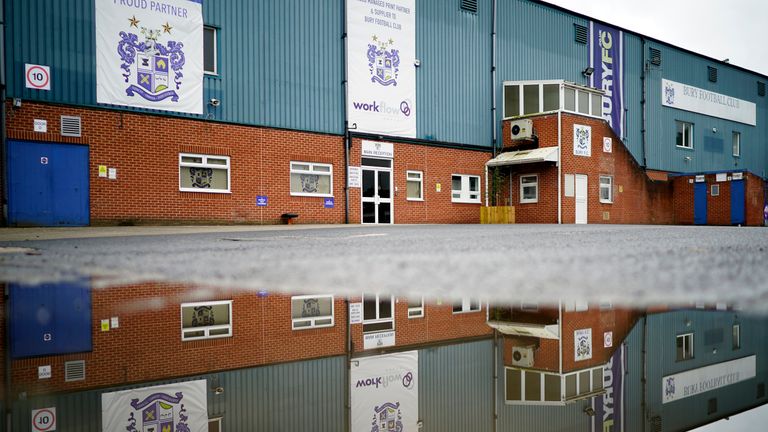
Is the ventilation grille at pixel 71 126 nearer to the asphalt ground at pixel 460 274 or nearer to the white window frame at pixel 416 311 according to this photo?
the asphalt ground at pixel 460 274

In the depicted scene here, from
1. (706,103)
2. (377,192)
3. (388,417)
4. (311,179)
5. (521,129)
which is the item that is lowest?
(388,417)

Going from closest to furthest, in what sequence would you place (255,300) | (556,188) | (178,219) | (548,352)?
(548,352), (255,300), (178,219), (556,188)

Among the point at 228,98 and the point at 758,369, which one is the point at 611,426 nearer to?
the point at 758,369

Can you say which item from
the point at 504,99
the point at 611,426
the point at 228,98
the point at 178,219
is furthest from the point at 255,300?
the point at 504,99

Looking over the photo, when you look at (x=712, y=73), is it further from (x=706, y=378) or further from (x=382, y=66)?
(x=706, y=378)

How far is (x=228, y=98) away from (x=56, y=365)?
1551 centimetres

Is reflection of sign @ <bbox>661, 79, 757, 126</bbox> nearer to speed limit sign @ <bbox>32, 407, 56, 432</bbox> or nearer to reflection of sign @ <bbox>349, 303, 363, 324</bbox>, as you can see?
reflection of sign @ <bbox>349, 303, 363, 324</bbox>

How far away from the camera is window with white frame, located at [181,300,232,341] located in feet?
6.02

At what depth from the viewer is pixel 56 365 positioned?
1.47m

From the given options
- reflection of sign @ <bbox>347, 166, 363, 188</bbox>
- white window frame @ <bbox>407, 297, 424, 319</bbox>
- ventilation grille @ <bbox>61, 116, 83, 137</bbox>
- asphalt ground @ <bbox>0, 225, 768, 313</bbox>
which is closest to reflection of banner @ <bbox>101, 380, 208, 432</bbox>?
white window frame @ <bbox>407, 297, 424, 319</bbox>

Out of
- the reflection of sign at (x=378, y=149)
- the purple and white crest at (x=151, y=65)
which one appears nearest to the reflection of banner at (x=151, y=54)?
the purple and white crest at (x=151, y=65)

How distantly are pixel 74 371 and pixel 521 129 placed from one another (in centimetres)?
2177

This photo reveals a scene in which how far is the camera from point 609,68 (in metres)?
26.4

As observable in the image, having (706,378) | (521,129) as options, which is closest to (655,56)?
(521,129)
